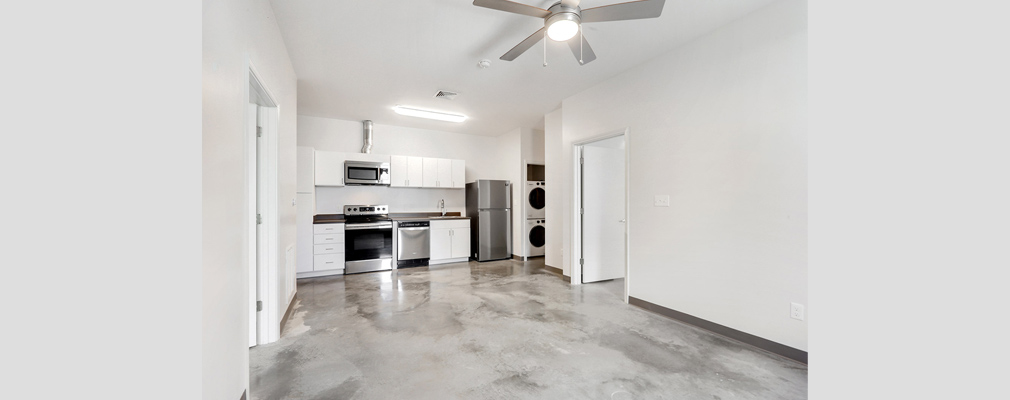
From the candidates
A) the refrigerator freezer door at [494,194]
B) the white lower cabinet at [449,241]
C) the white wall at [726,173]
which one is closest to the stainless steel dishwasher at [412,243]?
the white lower cabinet at [449,241]

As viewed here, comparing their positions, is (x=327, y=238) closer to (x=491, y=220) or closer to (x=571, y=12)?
(x=491, y=220)

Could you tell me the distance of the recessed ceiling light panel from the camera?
4.72m

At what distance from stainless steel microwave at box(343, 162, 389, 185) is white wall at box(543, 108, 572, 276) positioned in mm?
2312

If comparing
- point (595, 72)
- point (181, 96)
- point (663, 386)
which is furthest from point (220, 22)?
point (595, 72)

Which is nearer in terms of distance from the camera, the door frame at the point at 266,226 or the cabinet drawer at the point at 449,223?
the door frame at the point at 266,226

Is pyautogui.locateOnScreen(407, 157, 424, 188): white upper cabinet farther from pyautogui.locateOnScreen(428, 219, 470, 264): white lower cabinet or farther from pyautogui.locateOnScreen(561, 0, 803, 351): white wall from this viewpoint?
pyautogui.locateOnScreen(561, 0, 803, 351): white wall

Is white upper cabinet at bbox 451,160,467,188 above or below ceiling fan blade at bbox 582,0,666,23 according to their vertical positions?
below

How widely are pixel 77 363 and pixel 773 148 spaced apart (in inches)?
116

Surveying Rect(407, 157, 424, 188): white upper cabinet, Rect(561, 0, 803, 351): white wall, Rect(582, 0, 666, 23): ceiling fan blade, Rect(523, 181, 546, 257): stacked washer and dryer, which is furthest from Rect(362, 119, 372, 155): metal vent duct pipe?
Rect(582, 0, 666, 23): ceiling fan blade

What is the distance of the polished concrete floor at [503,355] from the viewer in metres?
1.91

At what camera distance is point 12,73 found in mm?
335

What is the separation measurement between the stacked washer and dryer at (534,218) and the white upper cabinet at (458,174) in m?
1.04

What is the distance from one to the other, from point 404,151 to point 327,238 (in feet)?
5.95

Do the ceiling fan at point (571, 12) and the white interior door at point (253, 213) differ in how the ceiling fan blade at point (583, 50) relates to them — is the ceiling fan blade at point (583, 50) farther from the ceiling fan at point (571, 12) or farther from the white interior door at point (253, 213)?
the white interior door at point (253, 213)
